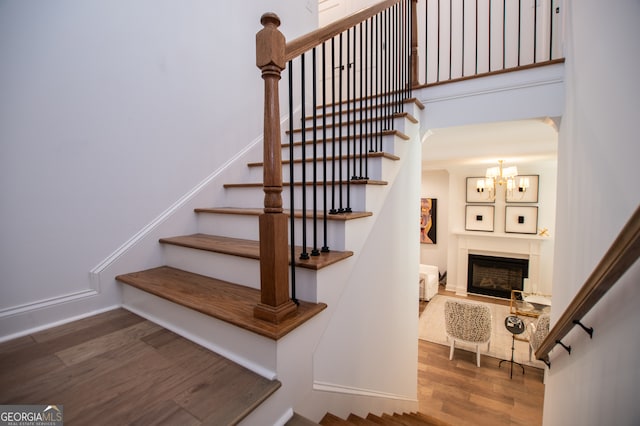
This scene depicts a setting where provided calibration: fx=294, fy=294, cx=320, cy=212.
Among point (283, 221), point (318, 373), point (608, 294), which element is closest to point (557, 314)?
point (608, 294)

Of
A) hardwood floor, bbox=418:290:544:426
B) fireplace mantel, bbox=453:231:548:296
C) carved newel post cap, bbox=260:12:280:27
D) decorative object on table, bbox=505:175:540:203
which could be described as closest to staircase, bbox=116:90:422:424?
carved newel post cap, bbox=260:12:280:27

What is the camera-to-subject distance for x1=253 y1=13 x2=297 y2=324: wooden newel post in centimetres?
101

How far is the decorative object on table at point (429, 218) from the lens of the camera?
7.77 metres

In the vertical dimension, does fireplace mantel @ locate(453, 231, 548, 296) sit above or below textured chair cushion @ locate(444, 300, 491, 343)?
above

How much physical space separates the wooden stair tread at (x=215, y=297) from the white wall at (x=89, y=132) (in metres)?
0.27

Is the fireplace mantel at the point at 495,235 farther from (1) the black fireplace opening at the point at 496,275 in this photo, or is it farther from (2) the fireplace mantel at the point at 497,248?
(1) the black fireplace opening at the point at 496,275

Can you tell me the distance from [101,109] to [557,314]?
322cm

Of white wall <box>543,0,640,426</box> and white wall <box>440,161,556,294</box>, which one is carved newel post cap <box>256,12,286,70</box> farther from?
white wall <box>440,161,556,294</box>

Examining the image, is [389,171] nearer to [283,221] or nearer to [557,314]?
[283,221]

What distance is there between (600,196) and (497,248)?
20.8 feet

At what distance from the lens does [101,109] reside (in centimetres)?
163

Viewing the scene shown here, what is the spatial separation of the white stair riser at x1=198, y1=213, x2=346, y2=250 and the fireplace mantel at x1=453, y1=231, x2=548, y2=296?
6.46m

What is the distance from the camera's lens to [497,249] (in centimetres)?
679

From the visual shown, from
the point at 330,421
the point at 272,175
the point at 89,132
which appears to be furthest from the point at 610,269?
the point at 89,132
